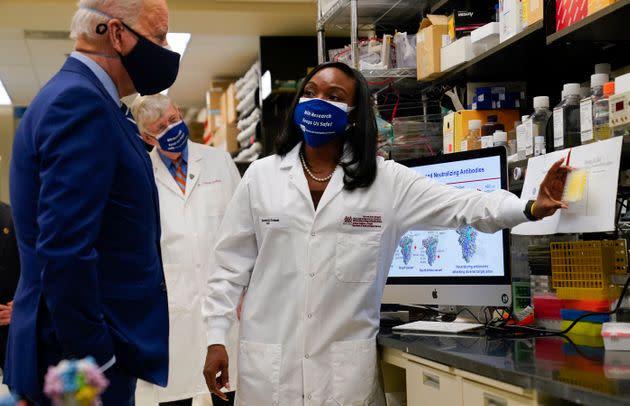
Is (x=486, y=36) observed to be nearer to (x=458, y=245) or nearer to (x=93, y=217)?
(x=458, y=245)

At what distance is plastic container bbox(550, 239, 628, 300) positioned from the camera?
7.10 feet

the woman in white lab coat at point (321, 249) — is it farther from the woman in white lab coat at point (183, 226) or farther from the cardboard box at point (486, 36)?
the woman in white lab coat at point (183, 226)

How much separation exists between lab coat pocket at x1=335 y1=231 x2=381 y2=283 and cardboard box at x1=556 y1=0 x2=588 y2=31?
2.59 ft

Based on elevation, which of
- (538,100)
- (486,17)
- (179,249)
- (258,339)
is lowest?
(258,339)

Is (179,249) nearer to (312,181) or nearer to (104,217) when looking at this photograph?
(312,181)

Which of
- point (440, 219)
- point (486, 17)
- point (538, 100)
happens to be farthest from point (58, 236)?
point (486, 17)

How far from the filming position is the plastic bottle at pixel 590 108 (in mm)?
2188

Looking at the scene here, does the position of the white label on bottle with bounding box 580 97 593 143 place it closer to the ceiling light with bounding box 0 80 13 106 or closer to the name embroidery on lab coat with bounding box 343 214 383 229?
the name embroidery on lab coat with bounding box 343 214 383 229

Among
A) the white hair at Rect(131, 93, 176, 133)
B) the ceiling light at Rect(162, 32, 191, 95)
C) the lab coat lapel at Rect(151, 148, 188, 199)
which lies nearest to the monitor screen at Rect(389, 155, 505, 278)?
the lab coat lapel at Rect(151, 148, 188, 199)

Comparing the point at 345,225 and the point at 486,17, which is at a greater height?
the point at 486,17

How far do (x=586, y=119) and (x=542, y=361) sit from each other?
785 mm

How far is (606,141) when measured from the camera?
2.03m

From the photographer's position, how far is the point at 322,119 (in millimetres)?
2291

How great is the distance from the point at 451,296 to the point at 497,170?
16.1 inches
